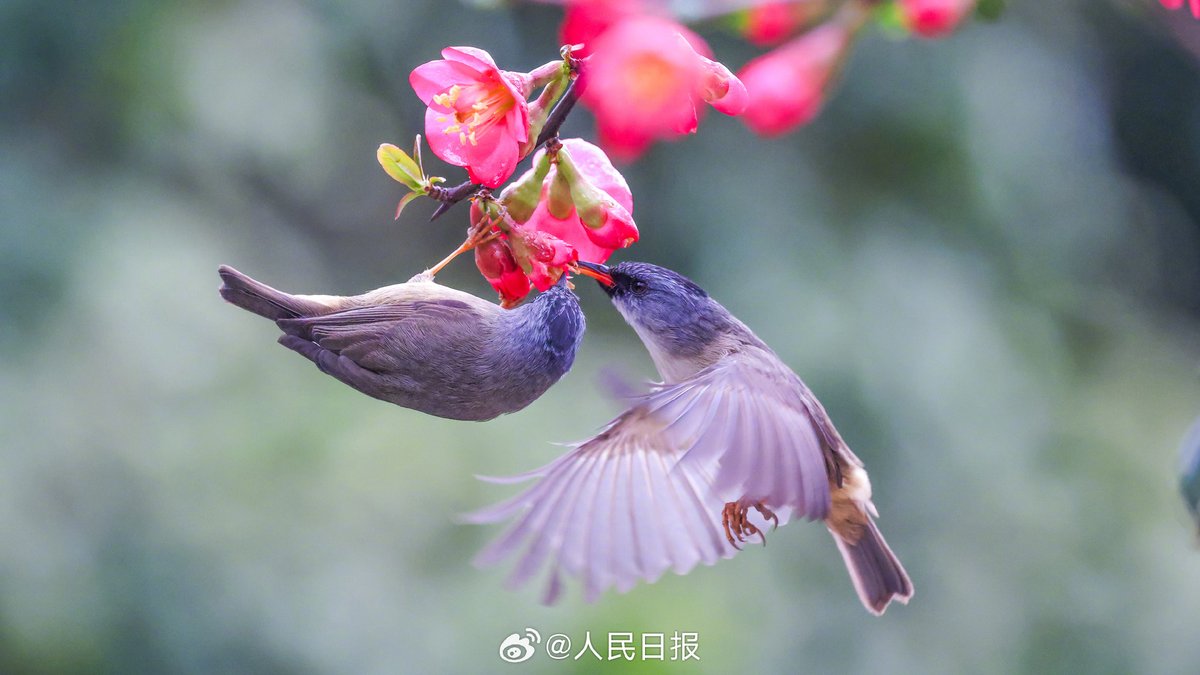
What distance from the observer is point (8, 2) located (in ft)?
17.7

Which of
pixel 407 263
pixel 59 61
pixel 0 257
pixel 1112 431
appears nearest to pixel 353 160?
pixel 407 263

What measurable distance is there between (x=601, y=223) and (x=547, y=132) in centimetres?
19

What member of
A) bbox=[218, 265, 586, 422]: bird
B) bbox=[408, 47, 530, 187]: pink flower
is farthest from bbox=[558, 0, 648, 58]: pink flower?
bbox=[218, 265, 586, 422]: bird

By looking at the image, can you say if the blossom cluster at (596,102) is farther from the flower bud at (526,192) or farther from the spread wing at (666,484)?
the spread wing at (666,484)

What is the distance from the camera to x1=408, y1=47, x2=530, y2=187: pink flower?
1.70m

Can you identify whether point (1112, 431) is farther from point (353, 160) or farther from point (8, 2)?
point (8, 2)

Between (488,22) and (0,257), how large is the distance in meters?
2.60

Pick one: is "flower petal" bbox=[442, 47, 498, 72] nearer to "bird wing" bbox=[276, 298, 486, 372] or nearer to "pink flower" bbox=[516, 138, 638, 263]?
"pink flower" bbox=[516, 138, 638, 263]

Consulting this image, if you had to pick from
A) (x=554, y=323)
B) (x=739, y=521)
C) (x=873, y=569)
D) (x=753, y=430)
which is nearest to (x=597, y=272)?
(x=554, y=323)

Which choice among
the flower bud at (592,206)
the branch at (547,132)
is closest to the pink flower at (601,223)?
the flower bud at (592,206)

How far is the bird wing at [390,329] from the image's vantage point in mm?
1874

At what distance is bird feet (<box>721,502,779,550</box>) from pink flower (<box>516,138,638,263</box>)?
565 millimetres

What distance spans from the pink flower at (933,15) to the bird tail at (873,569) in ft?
4.05

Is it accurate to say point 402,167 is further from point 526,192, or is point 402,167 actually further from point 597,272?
point 597,272
